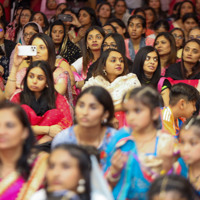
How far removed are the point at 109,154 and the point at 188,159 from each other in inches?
18.8

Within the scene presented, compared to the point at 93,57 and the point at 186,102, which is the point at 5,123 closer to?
the point at 186,102

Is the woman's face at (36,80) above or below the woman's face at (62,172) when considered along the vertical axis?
above

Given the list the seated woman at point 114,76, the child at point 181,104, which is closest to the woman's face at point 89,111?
the child at point 181,104

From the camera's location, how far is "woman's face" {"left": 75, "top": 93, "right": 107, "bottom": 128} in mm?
2797

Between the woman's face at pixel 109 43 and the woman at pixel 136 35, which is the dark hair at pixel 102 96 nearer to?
the woman's face at pixel 109 43

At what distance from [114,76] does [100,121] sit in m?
1.36

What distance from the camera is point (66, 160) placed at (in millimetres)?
2402

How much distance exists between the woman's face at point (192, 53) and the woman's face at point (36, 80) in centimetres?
189

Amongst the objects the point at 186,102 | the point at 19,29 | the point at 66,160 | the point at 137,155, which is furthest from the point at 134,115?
the point at 19,29

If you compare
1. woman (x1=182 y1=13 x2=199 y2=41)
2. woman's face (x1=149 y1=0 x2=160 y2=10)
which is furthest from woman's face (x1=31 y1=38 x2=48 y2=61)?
woman's face (x1=149 y1=0 x2=160 y2=10)

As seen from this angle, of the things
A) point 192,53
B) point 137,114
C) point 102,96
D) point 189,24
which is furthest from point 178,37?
point 137,114

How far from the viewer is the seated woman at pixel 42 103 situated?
11.4ft

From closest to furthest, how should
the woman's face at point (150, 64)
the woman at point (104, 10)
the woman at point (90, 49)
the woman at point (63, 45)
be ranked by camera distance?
the woman's face at point (150, 64) < the woman at point (90, 49) < the woman at point (63, 45) < the woman at point (104, 10)

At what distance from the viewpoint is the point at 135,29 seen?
19.2 feet
